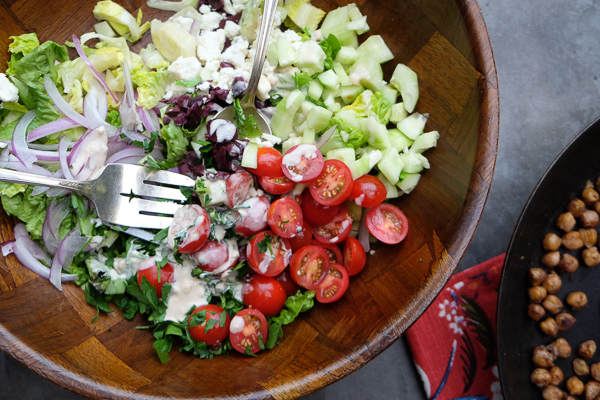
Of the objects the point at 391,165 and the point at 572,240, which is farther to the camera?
the point at 572,240

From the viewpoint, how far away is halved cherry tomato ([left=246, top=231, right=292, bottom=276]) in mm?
1981

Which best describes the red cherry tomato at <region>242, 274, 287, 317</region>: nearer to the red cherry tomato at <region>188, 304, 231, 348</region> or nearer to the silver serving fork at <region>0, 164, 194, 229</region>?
the red cherry tomato at <region>188, 304, 231, 348</region>

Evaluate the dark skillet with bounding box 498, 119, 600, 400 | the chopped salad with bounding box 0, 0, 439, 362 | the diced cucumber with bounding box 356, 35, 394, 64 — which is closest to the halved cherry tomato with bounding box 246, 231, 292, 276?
the chopped salad with bounding box 0, 0, 439, 362

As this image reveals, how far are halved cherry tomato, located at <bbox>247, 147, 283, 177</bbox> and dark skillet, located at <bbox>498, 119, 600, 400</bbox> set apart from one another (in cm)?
124

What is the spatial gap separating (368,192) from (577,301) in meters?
1.35

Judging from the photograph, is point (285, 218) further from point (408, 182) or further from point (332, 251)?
point (408, 182)

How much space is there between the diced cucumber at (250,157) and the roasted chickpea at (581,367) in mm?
2012

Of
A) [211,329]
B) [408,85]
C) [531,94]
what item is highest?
[531,94]

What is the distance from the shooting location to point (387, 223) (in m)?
2.08

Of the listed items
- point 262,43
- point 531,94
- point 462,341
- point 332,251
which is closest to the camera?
point 262,43

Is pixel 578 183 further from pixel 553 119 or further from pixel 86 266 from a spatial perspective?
pixel 86 266

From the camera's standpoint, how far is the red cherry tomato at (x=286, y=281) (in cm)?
211

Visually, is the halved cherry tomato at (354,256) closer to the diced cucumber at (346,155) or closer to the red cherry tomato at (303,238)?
the red cherry tomato at (303,238)

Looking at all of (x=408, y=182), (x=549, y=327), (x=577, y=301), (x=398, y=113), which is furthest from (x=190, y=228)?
(x=577, y=301)
